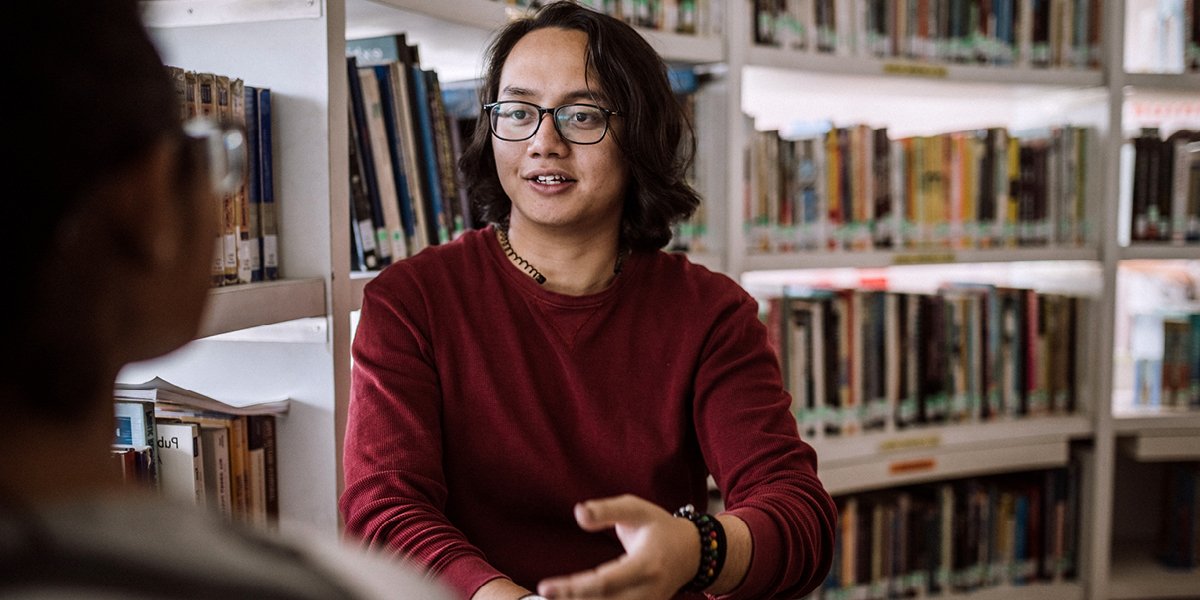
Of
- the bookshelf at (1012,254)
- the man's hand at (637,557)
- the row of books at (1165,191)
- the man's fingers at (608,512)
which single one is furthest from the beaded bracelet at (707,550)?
the row of books at (1165,191)

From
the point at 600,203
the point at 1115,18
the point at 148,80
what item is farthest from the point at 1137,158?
the point at 148,80

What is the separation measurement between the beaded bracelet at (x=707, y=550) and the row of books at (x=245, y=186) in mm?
594

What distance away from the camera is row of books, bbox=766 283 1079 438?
204 cm

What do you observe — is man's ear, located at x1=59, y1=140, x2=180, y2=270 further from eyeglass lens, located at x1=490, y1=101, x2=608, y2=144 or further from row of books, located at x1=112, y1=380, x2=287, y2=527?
eyeglass lens, located at x1=490, y1=101, x2=608, y2=144

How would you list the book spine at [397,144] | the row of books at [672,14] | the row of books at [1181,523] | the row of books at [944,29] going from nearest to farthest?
the book spine at [397,144], the row of books at [672,14], the row of books at [944,29], the row of books at [1181,523]

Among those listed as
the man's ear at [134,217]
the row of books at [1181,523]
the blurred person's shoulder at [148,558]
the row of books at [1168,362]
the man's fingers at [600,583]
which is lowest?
the row of books at [1181,523]

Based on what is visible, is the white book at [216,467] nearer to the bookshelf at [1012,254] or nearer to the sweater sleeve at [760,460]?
the sweater sleeve at [760,460]

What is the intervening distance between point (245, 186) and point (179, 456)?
1.06 ft

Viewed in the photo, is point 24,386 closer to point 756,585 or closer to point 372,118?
point 756,585

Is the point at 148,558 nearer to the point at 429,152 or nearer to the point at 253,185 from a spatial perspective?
the point at 253,185

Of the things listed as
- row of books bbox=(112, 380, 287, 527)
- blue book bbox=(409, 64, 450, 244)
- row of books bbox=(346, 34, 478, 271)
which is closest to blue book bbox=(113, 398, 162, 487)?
row of books bbox=(112, 380, 287, 527)

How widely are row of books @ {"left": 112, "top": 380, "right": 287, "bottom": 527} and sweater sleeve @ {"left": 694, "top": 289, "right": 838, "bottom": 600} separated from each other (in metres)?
0.55

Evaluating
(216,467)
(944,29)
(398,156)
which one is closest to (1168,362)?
(944,29)

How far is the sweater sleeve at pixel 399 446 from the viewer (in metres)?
0.99
